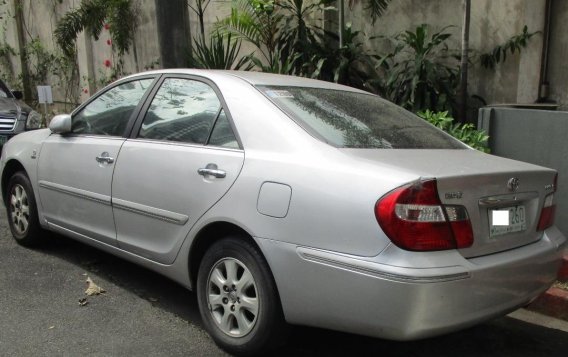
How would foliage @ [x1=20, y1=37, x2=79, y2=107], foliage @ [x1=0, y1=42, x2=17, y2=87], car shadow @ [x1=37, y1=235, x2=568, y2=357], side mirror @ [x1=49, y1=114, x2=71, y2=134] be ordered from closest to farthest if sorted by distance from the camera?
car shadow @ [x1=37, y1=235, x2=568, y2=357] < side mirror @ [x1=49, y1=114, x2=71, y2=134] < foliage @ [x1=20, y1=37, x2=79, y2=107] < foliage @ [x1=0, y1=42, x2=17, y2=87]

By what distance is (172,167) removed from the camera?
10.9 feet

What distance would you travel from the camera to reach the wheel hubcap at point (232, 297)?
9.61ft

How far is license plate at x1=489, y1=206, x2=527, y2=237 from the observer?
2.66 metres

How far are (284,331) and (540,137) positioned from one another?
10.2 ft

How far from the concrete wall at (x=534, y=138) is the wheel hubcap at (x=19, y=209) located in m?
4.16

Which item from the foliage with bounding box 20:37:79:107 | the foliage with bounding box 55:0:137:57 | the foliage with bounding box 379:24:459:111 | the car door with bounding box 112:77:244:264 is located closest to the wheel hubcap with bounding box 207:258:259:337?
the car door with bounding box 112:77:244:264

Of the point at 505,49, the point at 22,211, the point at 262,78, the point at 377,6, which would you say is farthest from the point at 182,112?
the point at 505,49

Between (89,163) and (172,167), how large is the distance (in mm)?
973

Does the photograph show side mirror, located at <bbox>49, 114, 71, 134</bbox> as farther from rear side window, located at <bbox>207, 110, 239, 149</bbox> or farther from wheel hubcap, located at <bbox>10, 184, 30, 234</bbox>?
rear side window, located at <bbox>207, 110, 239, 149</bbox>

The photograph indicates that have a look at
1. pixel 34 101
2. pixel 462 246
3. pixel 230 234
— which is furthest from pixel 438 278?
pixel 34 101

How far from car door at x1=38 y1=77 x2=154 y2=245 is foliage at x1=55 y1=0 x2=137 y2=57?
24.9ft

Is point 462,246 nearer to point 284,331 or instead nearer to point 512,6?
point 284,331

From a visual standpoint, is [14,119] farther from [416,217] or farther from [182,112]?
[416,217]

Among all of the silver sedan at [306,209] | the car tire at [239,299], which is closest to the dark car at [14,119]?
the silver sedan at [306,209]
